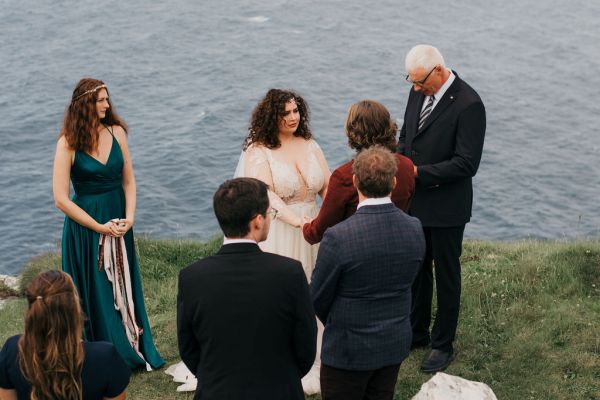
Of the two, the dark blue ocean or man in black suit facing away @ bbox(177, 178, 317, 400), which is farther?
the dark blue ocean

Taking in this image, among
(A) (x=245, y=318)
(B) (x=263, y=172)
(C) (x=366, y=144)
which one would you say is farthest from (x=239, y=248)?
(B) (x=263, y=172)

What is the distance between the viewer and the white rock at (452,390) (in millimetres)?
5855

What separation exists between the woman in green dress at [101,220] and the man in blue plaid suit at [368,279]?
2709mm

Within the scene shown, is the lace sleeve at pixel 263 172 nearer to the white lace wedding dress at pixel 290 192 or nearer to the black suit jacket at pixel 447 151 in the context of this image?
the white lace wedding dress at pixel 290 192

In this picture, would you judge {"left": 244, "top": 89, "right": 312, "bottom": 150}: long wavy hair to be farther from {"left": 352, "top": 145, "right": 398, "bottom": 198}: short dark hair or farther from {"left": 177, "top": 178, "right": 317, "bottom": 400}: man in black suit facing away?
{"left": 177, "top": 178, "right": 317, "bottom": 400}: man in black suit facing away

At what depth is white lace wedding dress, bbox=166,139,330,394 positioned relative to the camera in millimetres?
6477

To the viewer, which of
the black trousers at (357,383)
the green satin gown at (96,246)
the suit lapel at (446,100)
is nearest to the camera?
the black trousers at (357,383)

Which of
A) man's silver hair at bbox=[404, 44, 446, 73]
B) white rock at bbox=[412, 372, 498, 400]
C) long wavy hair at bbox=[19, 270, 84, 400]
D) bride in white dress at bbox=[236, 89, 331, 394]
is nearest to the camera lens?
long wavy hair at bbox=[19, 270, 84, 400]

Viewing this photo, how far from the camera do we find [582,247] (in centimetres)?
900

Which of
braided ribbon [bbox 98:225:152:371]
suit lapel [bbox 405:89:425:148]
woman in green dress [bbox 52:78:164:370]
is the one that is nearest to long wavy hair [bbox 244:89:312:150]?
suit lapel [bbox 405:89:425:148]

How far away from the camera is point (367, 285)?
4.68 metres

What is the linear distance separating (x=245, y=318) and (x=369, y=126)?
1.96 m

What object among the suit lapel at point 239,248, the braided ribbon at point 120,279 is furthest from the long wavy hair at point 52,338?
the braided ribbon at point 120,279

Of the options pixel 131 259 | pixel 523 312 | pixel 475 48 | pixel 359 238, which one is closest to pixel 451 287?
pixel 523 312
